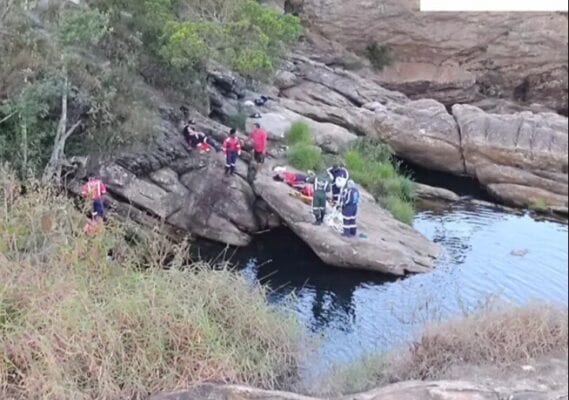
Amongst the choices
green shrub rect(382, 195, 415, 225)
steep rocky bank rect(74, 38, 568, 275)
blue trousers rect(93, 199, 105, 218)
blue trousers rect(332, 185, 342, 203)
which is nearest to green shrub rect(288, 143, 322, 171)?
steep rocky bank rect(74, 38, 568, 275)

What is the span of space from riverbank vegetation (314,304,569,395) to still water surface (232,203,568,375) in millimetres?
977

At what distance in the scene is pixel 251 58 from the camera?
52.0 feet

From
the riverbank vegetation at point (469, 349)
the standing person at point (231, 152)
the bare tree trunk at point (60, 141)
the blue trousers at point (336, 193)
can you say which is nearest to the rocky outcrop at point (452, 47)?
the standing person at point (231, 152)

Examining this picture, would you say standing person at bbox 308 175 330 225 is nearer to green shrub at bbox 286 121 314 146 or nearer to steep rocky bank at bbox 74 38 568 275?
steep rocky bank at bbox 74 38 568 275

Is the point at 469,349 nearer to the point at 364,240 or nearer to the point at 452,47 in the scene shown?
the point at 364,240

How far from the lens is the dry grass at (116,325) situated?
8.48 meters

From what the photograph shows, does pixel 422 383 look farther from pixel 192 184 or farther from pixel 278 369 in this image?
pixel 192 184

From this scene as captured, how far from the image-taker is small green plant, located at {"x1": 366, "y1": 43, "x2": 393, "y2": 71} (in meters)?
30.2

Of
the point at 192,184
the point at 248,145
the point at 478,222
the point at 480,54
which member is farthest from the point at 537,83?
the point at 192,184

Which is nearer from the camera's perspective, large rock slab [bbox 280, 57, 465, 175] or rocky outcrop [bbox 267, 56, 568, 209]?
rocky outcrop [bbox 267, 56, 568, 209]

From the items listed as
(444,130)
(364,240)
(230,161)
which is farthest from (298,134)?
(364,240)

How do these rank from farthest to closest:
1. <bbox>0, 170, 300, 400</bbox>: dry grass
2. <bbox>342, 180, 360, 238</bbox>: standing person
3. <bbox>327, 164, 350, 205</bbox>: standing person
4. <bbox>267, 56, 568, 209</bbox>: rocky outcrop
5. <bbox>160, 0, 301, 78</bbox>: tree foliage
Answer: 1. <bbox>267, 56, 568, 209</bbox>: rocky outcrop
2. <bbox>327, 164, 350, 205</bbox>: standing person
3. <bbox>160, 0, 301, 78</bbox>: tree foliage
4. <bbox>342, 180, 360, 238</bbox>: standing person
5. <bbox>0, 170, 300, 400</bbox>: dry grass

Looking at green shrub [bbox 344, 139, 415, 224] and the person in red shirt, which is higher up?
the person in red shirt

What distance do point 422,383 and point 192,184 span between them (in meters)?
9.76
